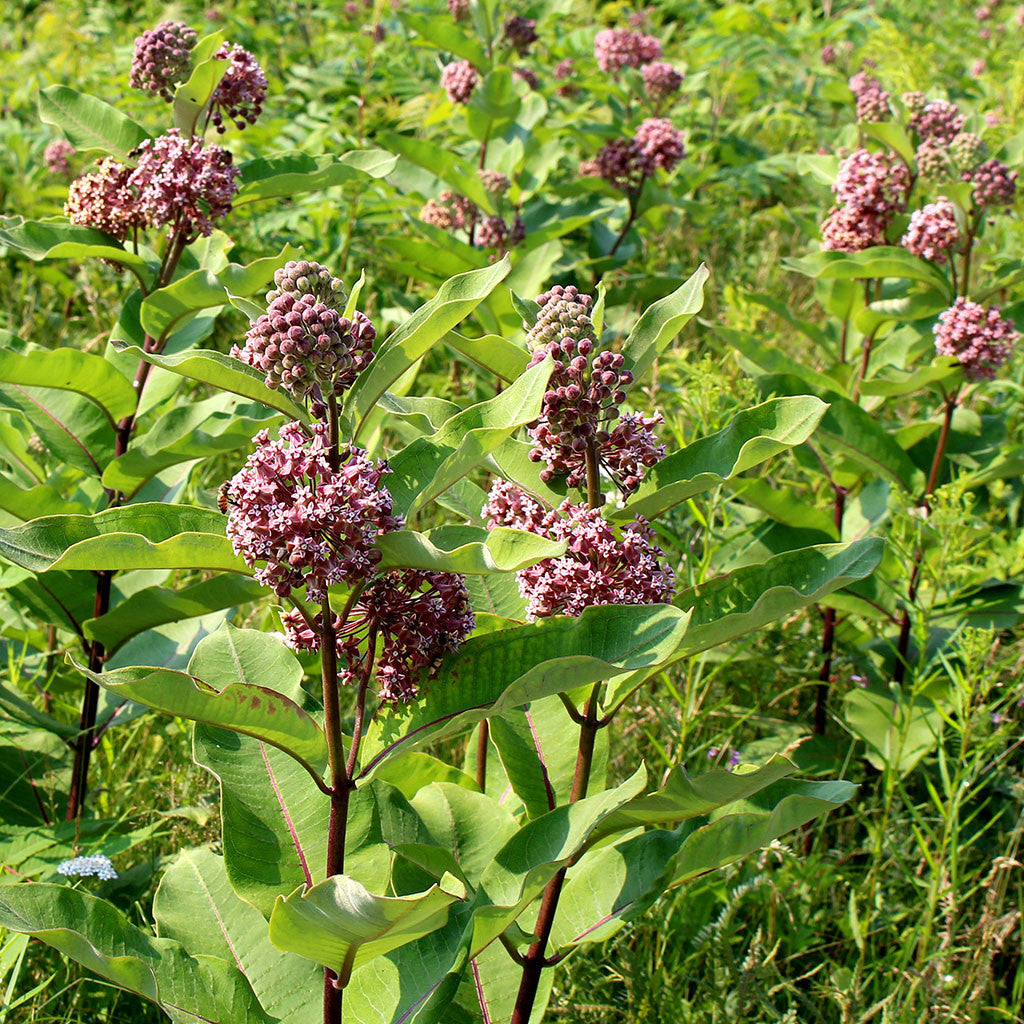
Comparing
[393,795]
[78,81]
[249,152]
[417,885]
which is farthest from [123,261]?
[78,81]

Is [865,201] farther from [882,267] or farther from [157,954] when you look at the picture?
[157,954]

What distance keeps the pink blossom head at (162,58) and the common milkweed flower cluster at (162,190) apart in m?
0.24

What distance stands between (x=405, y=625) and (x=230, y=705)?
0.27 meters

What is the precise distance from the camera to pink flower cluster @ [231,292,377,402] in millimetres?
1442

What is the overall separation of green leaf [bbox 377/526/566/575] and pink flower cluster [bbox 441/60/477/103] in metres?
3.96

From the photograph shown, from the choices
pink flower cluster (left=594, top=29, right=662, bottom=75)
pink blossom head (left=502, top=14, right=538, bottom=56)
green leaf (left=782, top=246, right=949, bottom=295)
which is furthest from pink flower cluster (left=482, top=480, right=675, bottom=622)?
pink flower cluster (left=594, top=29, right=662, bottom=75)

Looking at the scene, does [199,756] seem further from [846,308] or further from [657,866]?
[846,308]

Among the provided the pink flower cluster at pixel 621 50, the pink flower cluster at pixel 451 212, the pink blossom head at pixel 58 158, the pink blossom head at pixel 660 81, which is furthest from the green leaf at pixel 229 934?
the pink flower cluster at pixel 621 50

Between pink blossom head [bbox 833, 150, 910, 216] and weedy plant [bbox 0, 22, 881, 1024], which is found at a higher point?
pink blossom head [bbox 833, 150, 910, 216]

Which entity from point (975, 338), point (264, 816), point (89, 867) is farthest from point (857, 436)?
point (89, 867)

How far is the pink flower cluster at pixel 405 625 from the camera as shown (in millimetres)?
1571

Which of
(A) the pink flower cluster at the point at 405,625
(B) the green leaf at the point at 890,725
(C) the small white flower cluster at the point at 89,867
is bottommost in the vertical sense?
(B) the green leaf at the point at 890,725

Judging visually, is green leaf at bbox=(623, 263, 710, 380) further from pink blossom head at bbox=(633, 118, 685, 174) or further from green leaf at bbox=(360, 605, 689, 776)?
pink blossom head at bbox=(633, 118, 685, 174)

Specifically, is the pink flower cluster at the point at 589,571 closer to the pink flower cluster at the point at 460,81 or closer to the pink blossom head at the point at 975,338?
the pink blossom head at the point at 975,338
